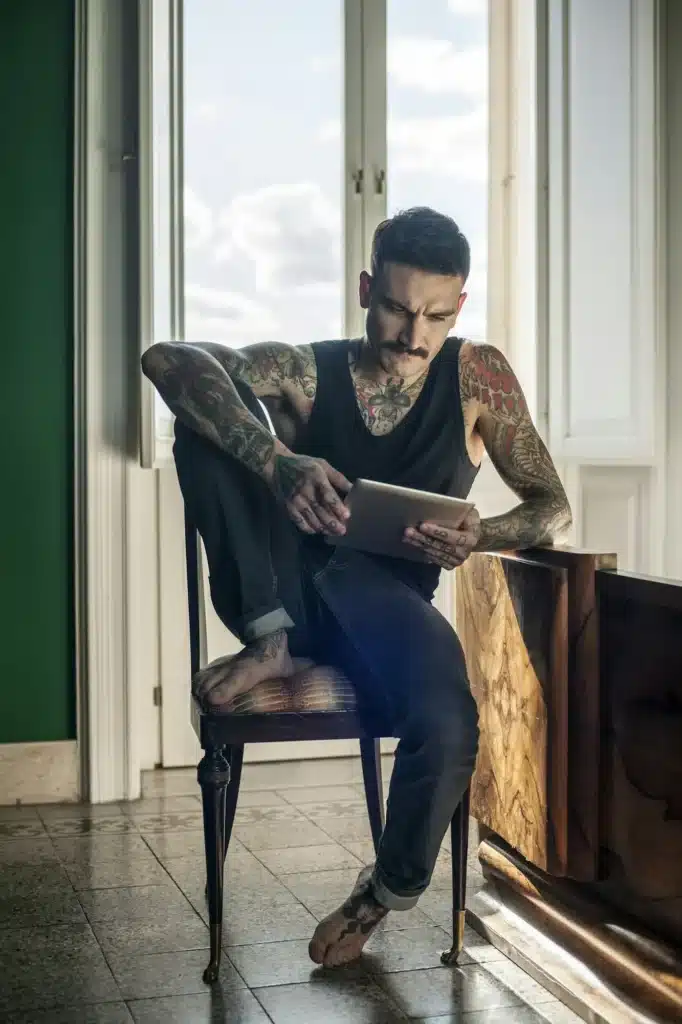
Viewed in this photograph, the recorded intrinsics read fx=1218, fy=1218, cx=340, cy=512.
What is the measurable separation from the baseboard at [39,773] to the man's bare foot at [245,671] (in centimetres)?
127

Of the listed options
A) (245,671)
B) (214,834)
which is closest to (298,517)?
(245,671)

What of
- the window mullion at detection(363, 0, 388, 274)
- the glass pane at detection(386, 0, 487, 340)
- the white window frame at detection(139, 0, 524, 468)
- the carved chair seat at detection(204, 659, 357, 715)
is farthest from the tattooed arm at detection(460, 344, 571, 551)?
the glass pane at detection(386, 0, 487, 340)

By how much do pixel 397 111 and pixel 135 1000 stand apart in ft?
8.71

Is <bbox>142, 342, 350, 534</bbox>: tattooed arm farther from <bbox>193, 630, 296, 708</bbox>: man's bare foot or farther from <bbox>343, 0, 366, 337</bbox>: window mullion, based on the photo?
<bbox>343, 0, 366, 337</bbox>: window mullion

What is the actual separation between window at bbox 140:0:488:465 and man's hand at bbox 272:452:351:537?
1344mm

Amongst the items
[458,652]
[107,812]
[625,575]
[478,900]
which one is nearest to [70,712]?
[107,812]

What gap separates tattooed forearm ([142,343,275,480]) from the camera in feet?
6.59

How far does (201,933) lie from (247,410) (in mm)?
907

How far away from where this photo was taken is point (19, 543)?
10.2 feet

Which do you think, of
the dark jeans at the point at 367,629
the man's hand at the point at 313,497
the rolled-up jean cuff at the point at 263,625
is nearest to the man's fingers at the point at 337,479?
the man's hand at the point at 313,497

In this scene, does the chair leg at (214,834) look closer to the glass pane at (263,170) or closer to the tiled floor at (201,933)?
the tiled floor at (201,933)

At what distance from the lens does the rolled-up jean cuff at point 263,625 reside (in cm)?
199

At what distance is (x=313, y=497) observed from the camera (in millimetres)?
1954

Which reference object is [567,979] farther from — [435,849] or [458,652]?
[458,652]
